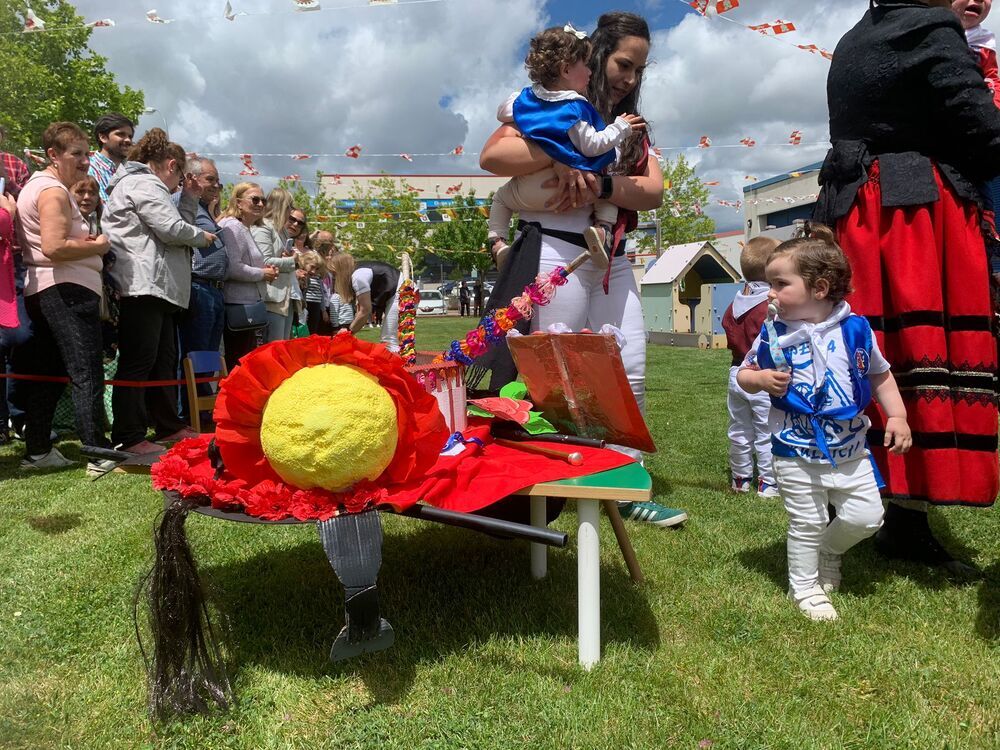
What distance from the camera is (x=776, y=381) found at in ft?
7.27

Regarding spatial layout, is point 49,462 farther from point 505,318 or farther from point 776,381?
point 776,381

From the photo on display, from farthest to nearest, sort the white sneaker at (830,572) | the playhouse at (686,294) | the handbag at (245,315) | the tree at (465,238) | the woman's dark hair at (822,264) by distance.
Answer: the tree at (465,238) < the playhouse at (686,294) < the handbag at (245,315) < the white sneaker at (830,572) < the woman's dark hair at (822,264)

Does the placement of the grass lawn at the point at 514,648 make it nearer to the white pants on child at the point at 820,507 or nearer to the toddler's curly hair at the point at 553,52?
the white pants on child at the point at 820,507

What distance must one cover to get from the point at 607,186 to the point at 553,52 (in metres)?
0.56

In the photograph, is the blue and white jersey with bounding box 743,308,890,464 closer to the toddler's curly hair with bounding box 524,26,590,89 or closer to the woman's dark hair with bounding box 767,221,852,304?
the woman's dark hair with bounding box 767,221,852,304

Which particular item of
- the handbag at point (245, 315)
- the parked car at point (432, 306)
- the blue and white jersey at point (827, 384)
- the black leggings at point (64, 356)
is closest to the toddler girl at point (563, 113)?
the blue and white jersey at point (827, 384)

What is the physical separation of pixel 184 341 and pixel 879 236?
4.54 meters

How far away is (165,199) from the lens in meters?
4.35

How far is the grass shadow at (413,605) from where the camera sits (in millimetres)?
2061

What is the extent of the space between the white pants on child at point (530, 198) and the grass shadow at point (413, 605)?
1.40 meters

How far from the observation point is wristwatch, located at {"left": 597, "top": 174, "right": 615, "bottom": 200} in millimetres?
2906

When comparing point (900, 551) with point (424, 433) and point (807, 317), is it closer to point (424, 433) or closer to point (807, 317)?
point (807, 317)

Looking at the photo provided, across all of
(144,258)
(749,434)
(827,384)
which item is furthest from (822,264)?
(144,258)

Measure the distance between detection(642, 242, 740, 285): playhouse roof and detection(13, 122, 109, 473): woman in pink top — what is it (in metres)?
13.2
